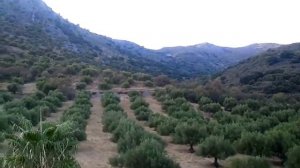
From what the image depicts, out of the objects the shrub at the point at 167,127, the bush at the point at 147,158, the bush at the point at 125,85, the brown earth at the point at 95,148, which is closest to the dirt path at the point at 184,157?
the shrub at the point at 167,127

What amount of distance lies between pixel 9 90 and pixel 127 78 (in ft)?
54.9

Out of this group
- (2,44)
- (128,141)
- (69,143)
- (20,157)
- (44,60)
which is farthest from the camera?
(2,44)

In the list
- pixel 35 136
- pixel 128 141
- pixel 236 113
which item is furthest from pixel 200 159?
pixel 236 113

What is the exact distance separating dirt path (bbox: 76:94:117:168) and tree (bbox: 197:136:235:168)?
3963 mm

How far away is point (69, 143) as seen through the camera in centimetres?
1187

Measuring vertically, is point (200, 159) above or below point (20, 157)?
below

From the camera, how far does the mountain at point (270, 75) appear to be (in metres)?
57.9

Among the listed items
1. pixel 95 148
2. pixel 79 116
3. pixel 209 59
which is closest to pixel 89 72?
pixel 79 116

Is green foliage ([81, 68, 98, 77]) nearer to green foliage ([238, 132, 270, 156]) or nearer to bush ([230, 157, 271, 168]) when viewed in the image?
green foliage ([238, 132, 270, 156])

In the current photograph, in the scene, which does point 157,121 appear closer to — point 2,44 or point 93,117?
point 93,117

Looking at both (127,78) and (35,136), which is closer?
(35,136)

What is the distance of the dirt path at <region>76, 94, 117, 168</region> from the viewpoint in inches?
734

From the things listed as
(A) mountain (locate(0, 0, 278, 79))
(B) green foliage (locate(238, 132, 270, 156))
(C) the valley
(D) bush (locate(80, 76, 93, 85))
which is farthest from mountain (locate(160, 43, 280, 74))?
(B) green foliage (locate(238, 132, 270, 156))

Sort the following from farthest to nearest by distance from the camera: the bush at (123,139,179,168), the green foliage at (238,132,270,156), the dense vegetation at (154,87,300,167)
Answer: the green foliage at (238,132,270,156)
the dense vegetation at (154,87,300,167)
the bush at (123,139,179,168)
